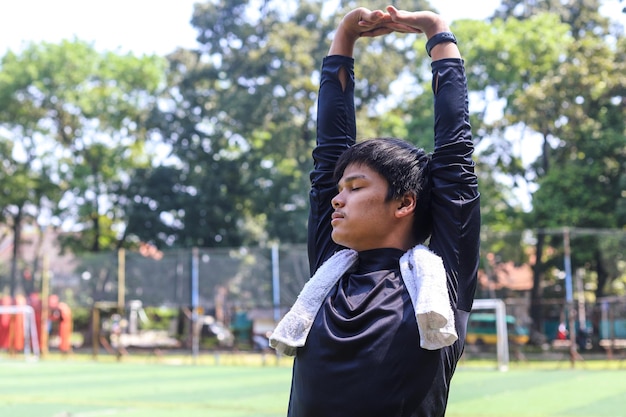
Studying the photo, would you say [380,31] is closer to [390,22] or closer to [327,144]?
[390,22]

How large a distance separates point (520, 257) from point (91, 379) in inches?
375

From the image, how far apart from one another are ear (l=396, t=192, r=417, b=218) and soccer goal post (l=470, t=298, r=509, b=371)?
12110 millimetres

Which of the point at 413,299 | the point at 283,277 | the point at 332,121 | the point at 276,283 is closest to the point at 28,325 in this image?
the point at 276,283

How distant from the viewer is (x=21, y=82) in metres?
31.8

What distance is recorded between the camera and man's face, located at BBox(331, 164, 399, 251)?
190cm

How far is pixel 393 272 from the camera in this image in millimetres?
1905

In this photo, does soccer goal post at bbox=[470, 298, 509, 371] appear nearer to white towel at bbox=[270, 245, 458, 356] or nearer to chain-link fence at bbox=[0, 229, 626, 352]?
chain-link fence at bbox=[0, 229, 626, 352]

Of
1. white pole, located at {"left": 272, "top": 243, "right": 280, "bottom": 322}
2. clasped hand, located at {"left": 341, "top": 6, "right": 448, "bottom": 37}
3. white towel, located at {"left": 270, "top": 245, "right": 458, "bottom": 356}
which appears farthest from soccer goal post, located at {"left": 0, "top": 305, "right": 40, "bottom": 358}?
white towel, located at {"left": 270, "top": 245, "right": 458, "bottom": 356}

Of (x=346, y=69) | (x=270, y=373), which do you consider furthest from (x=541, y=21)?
(x=346, y=69)

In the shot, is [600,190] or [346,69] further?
[600,190]

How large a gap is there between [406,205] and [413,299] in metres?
0.24

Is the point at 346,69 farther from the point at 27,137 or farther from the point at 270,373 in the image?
the point at 27,137

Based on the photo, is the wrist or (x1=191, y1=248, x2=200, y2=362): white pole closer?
the wrist

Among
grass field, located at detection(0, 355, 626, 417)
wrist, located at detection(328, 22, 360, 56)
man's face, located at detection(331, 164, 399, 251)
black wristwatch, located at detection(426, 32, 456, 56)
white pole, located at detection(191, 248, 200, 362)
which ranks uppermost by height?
wrist, located at detection(328, 22, 360, 56)
